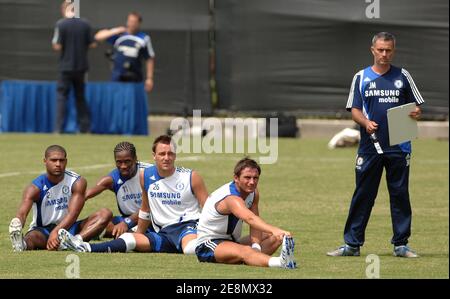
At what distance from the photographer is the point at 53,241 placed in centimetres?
1292

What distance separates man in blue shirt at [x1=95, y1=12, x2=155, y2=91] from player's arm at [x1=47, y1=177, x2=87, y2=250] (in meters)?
13.2

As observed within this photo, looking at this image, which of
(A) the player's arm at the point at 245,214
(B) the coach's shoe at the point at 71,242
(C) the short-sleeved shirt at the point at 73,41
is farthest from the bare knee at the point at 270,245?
(C) the short-sleeved shirt at the point at 73,41

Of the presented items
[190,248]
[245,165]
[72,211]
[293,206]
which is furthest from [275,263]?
[293,206]

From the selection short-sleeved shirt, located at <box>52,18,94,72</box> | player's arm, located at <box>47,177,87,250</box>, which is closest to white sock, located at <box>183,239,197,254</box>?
player's arm, located at <box>47,177,87,250</box>

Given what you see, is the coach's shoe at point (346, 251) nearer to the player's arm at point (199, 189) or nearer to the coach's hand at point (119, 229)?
the player's arm at point (199, 189)

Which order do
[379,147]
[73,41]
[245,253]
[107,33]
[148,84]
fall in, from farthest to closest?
[107,33], [73,41], [148,84], [379,147], [245,253]

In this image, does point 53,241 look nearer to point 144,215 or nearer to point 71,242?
point 71,242

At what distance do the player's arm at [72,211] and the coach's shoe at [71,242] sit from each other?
117mm

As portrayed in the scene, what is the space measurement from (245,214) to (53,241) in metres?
2.27

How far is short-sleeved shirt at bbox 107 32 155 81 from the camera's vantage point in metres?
26.6

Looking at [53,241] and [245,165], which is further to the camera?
[53,241]

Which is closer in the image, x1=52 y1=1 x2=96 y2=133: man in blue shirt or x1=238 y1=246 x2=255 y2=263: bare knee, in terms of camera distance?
x1=238 y1=246 x2=255 y2=263: bare knee

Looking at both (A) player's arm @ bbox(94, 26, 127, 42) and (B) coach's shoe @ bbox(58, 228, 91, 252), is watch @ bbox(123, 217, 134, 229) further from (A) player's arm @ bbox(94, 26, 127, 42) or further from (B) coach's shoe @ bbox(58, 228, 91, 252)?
(A) player's arm @ bbox(94, 26, 127, 42)

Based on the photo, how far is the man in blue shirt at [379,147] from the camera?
12727mm
